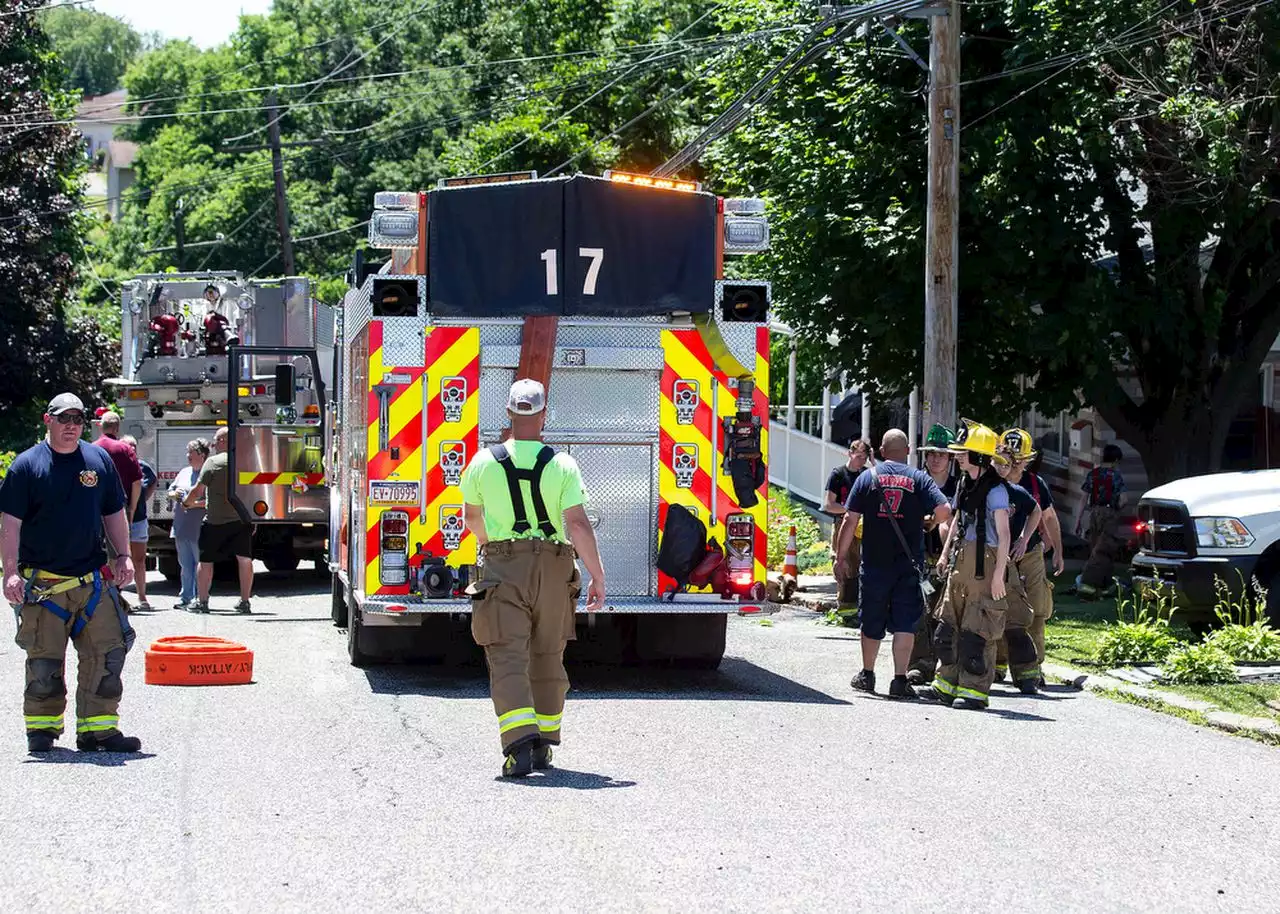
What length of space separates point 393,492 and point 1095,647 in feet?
20.2

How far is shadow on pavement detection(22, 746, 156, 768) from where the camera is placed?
9305 mm

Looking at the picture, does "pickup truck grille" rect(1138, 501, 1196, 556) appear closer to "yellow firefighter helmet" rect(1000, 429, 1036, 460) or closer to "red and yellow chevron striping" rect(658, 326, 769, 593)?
"yellow firefighter helmet" rect(1000, 429, 1036, 460)

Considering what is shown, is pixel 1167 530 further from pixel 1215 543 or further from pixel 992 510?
pixel 992 510

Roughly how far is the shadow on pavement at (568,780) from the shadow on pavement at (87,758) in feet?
6.22

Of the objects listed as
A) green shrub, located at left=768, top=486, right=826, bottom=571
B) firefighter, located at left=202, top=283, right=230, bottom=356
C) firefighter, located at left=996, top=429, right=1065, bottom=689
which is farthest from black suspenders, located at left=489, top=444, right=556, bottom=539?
green shrub, located at left=768, top=486, right=826, bottom=571

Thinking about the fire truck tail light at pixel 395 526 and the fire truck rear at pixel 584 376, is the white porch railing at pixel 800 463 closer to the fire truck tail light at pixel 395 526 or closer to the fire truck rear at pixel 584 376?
the fire truck rear at pixel 584 376

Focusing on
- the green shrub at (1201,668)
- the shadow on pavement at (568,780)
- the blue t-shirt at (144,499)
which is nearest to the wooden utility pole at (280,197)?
the blue t-shirt at (144,499)

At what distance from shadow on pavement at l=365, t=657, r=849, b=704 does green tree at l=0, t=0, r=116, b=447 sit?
1045 inches

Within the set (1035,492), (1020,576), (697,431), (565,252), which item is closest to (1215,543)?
(1035,492)

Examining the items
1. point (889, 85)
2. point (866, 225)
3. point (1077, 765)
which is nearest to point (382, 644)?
point (1077, 765)

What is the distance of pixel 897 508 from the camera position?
12.5 meters

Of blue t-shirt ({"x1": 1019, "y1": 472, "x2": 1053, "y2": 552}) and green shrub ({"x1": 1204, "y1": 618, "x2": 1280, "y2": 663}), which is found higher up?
blue t-shirt ({"x1": 1019, "y1": 472, "x2": 1053, "y2": 552})

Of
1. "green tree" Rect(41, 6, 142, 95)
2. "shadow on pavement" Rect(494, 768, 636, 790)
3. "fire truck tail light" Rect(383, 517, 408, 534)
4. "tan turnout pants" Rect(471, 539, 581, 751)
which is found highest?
"green tree" Rect(41, 6, 142, 95)

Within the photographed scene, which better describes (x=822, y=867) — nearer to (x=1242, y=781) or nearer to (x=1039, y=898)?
(x=1039, y=898)
